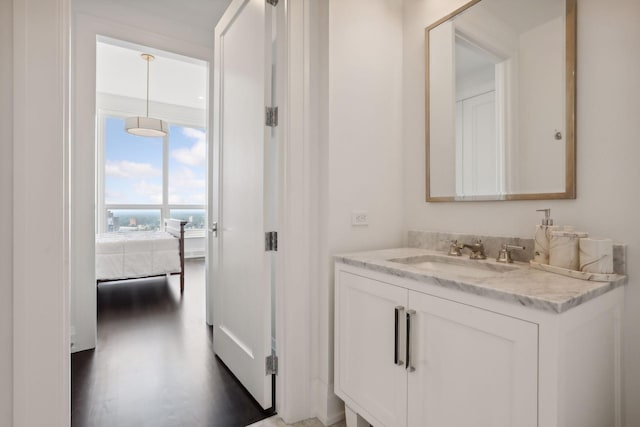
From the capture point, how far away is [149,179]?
250 inches

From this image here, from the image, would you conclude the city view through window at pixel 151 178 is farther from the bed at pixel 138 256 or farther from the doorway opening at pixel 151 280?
the bed at pixel 138 256

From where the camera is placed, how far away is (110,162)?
19.6 feet

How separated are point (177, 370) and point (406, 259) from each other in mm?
1682

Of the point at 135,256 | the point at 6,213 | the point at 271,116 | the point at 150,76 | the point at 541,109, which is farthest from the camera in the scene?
the point at 150,76

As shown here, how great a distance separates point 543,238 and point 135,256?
170 inches

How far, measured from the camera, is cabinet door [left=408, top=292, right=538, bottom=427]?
0.87m

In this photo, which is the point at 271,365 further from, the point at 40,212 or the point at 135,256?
the point at 135,256

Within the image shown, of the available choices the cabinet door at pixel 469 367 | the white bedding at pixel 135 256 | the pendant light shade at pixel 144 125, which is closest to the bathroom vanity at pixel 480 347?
the cabinet door at pixel 469 367

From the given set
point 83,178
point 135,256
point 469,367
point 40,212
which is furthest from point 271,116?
point 135,256

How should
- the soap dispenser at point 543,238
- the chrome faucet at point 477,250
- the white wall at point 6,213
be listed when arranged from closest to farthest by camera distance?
the white wall at point 6,213
the soap dispenser at point 543,238
the chrome faucet at point 477,250

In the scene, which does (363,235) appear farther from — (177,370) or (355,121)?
(177,370)

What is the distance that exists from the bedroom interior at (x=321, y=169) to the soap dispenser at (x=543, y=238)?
0.31 ft

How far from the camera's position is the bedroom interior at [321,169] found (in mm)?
1115

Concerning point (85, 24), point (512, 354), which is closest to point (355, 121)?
point (512, 354)
